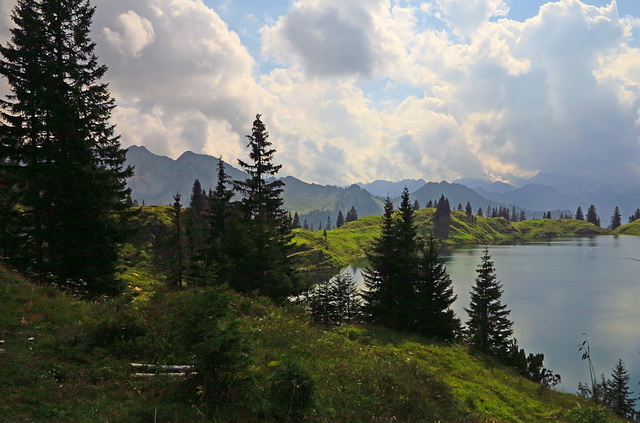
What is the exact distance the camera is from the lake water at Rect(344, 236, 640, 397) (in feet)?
122

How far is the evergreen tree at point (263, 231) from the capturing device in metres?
25.1

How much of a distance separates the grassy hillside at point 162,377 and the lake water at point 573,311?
24877 mm

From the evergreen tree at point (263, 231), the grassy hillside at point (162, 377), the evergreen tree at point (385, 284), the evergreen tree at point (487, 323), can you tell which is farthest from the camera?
the evergreen tree at point (487, 323)

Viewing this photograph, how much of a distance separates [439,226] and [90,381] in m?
207

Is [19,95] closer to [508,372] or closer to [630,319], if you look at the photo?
[508,372]

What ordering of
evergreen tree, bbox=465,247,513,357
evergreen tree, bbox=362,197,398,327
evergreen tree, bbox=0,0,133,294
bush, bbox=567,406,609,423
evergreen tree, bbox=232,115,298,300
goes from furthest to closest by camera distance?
1. evergreen tree, bbox=465,247,513,357
2. evergreen tree, bbox=362,197,398,327
3. evergreen tree, bbox=232,115,298,300
4. evergreen tree, bbox=0,0,133,294
5. bush, bbox=567,406,609,423

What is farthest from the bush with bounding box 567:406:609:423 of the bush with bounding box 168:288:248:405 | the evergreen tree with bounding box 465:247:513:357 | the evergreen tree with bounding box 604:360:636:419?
the evergreen tree with bounding box 604:360:636:419

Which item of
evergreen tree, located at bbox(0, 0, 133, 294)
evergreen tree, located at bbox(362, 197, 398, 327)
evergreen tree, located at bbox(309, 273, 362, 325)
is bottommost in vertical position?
evergreen tree, located at bbox(309, 273, 362, 325)

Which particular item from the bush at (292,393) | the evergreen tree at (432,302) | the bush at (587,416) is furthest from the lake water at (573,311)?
the bush at (292,393)

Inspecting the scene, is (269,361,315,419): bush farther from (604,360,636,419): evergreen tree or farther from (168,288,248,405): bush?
(604,360,636,419): evergreen tree

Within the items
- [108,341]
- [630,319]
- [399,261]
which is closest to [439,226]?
[630,319]

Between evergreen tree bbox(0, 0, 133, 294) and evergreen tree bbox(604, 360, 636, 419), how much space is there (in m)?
46.4

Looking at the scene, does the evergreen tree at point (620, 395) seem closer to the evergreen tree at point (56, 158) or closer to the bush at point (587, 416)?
the bush at point (587, 416)

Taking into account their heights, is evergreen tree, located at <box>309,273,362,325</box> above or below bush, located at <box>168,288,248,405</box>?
below
